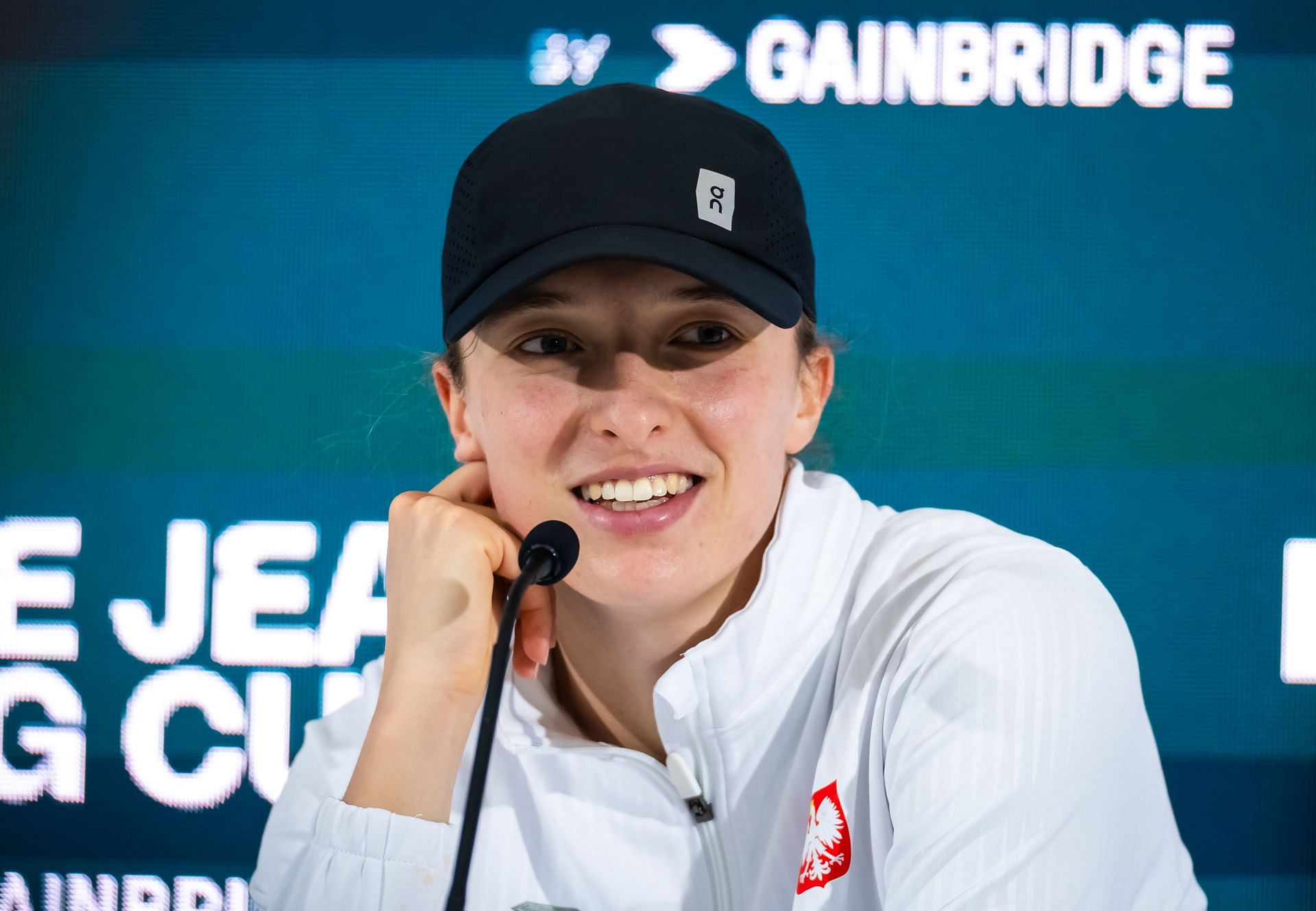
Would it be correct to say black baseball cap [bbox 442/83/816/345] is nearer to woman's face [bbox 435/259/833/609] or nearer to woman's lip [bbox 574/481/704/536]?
woman's face [bbox 435/259/833/609]

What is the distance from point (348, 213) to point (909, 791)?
1327 millimetres

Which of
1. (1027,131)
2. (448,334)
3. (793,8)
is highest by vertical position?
(793,8)

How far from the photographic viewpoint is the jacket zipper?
3.48ft

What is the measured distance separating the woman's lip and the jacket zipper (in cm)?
22

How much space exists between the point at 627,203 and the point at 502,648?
402 mm

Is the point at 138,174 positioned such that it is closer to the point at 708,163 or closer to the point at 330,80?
the point at 330,80

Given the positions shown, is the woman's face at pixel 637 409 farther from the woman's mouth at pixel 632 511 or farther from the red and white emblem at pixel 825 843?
the red and white emblem at pixel 825 843

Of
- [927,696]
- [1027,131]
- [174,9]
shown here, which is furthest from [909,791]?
[174,9]

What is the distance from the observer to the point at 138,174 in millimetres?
1821

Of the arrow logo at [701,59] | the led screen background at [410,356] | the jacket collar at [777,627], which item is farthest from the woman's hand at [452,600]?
the arrow logo at [701,59]

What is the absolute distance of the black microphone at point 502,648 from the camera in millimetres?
616

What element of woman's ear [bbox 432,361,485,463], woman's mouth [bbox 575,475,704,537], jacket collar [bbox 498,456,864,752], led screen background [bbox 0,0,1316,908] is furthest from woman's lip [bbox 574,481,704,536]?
led screen background [bbox 0,0,1316,908]

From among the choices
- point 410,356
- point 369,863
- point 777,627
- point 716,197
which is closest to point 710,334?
point 716,197

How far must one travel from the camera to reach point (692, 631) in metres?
1.12
